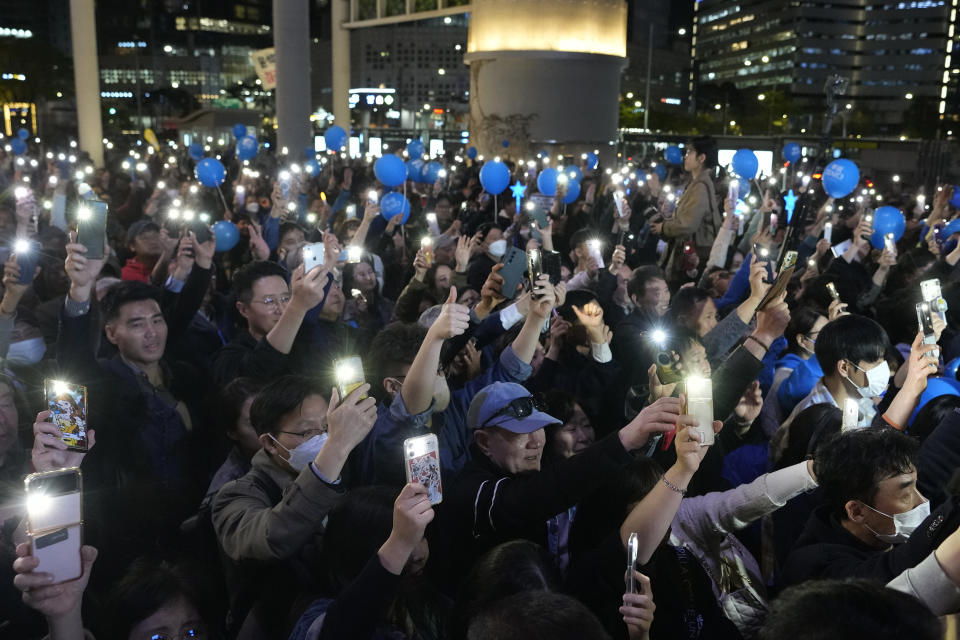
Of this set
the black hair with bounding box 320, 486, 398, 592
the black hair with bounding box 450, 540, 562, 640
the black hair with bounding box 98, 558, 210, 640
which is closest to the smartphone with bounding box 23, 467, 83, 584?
the black hair with bounding box 98, 558, 210, 640

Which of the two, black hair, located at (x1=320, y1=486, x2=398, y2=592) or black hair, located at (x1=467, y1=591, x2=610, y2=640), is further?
black hair, located at (x1=320, y1=486, x2=398, y2=592)

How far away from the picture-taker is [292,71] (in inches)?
872

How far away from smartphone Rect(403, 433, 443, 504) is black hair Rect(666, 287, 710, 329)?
130 inches

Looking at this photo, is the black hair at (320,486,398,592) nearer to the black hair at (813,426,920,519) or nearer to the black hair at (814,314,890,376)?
the black hair at (813,426,920,519)

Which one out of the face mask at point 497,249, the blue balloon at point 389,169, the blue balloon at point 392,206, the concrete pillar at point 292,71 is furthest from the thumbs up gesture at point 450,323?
the concrete pillar at point 292,71

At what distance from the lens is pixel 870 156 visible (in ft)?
76.1

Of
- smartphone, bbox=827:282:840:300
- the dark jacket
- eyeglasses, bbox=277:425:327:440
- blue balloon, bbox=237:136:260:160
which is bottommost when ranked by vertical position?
the dark jacket

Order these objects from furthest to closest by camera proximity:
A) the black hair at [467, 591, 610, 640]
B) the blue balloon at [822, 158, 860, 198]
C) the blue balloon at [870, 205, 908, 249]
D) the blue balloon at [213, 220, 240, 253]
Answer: the blue balloon at [822, 158, 860, 198]
the blue balloon at [870, 205, 908, 249]
the blue balloon at [213, 220, 240, 253]
the black hair at [467, 591, 610, 640]

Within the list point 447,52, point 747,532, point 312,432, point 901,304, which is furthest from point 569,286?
point 447,52

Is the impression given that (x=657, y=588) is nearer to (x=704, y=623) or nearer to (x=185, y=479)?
(x=704, y=623)

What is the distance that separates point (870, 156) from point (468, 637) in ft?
80.8

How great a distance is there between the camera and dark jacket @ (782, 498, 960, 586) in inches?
89.6

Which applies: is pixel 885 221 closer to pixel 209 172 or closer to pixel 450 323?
pixel 450 323

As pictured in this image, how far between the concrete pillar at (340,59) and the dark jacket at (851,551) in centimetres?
2748
